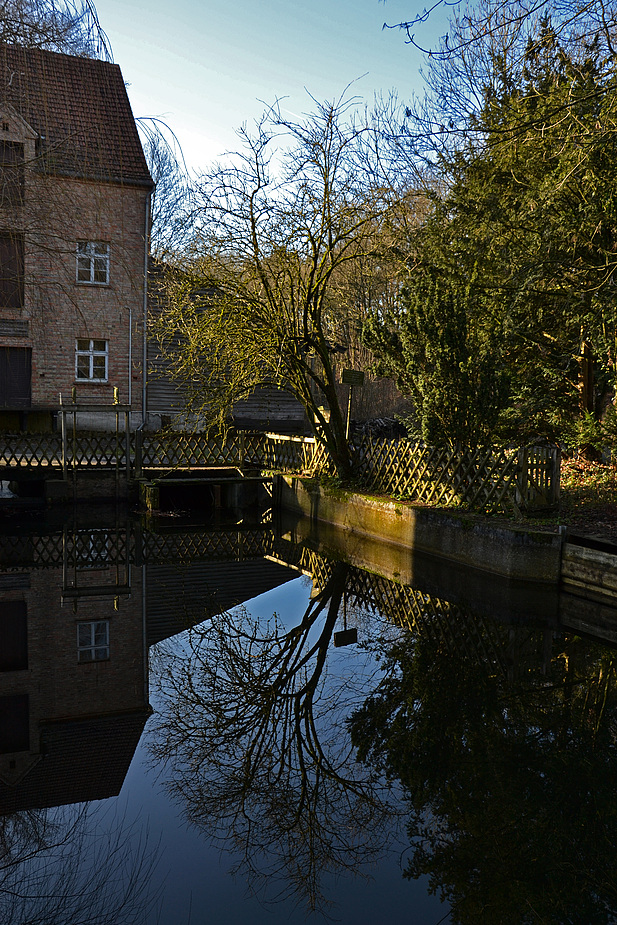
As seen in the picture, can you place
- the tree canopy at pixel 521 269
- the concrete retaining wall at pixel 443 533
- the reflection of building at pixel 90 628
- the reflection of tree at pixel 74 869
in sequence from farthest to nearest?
the tree canopy at pixel 521 269
the concrete retaining wall at pixel 443 533
the reflection of building at pixel 90 628
the reflection of tree at pixel 74 869

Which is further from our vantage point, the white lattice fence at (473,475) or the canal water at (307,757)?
the white lattice fence at (473,475)

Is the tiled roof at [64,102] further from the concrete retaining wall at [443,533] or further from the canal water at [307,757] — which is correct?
the concrete retaining wall at [443,533]

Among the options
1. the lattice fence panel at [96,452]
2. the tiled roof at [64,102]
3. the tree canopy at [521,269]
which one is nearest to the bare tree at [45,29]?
the tiled roof at [64,102]

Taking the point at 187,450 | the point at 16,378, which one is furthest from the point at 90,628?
the point at 16,378

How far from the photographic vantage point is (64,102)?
18.0 ft

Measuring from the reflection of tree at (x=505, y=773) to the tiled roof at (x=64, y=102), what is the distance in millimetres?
5055

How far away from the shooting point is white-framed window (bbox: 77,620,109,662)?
24.3ft

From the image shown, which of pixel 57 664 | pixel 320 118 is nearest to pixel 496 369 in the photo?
pixel 320 118

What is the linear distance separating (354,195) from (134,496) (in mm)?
8748

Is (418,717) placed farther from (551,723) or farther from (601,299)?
(601,299)

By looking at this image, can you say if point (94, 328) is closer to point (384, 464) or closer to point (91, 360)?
point (91, 360)

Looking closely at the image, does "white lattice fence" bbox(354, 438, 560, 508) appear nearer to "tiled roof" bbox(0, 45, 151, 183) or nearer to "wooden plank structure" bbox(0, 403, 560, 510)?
"wooden plank structure" bbox(0, 403, 560, 510)

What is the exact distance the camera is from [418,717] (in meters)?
5.91

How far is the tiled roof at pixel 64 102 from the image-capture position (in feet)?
17.7
